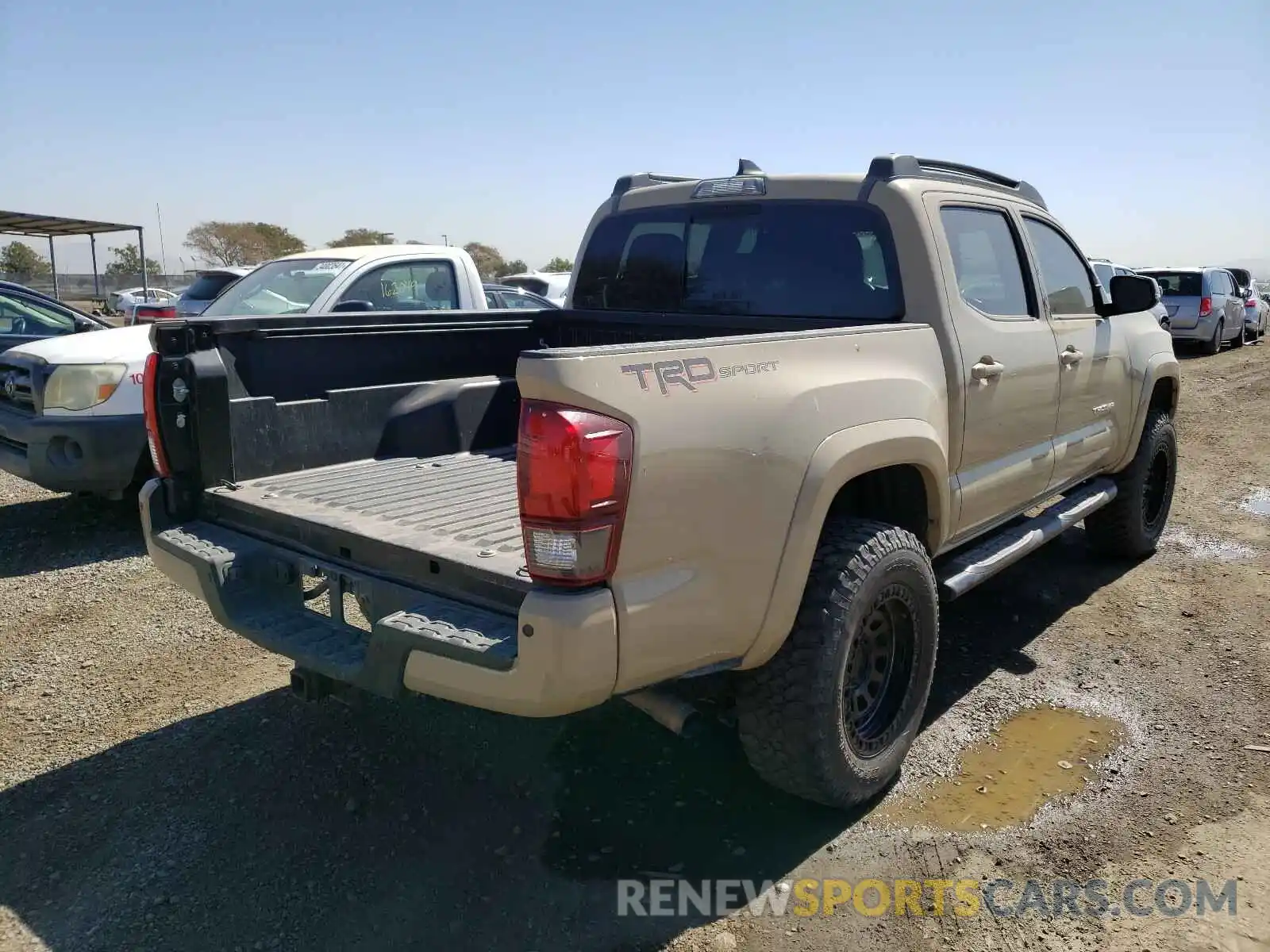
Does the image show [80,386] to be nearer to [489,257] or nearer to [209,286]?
[209,286]

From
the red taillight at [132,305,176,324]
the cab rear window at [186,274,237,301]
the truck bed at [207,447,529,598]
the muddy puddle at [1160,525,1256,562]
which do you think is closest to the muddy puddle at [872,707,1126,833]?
the truck bed at [207,447,529,598]

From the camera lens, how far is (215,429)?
11.5 feet

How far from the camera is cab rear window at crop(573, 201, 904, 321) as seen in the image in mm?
3912

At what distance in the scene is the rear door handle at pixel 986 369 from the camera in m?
3.83

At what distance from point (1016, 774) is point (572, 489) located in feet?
7.47

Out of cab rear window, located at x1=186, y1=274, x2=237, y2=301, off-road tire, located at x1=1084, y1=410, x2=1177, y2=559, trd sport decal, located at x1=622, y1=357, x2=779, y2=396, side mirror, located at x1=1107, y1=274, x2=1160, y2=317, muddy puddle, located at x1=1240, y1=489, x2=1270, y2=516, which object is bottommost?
muddy puddle, located at x1=1240, y1=489, x2=1270, y2=516

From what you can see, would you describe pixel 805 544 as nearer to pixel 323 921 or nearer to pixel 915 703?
pixel 915 703

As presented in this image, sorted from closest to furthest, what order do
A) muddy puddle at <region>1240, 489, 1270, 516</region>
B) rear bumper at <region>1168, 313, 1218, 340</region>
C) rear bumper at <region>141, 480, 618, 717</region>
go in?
1. rear bumper at <region>141, 480, 618, 717</region>
2. muddy puddle at <region>1240, 489, 1270, 516</region>
3. rear bumper at <region>1168, 313, 1218, 340</region>

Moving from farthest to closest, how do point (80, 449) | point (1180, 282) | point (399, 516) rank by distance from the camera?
point (1180, 282)
point (80, 449)
point (399, 516)

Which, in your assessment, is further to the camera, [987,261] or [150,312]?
[150,312]

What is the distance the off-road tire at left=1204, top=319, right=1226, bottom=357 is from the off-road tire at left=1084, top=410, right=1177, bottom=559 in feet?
50.1

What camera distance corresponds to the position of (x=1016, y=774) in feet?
11.9

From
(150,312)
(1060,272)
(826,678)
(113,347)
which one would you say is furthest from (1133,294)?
(150,312)

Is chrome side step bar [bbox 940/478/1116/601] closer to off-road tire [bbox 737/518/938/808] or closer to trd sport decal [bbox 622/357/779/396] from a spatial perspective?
off-road tire [bbox 737/518/938/808]
